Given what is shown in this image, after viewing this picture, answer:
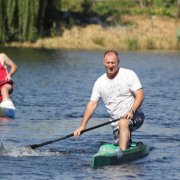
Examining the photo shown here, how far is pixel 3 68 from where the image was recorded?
816 inches

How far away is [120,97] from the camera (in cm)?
1470

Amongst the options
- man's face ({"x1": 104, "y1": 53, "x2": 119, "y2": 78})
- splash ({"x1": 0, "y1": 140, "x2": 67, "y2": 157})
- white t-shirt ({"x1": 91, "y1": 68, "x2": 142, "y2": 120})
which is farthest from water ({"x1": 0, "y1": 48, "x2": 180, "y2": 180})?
man's face ({"x1": 104, "y1": 53, "x2": 119, "y2": 78})

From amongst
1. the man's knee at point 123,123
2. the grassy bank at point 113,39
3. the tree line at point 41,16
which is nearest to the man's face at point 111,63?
the man's knee at point 123,123

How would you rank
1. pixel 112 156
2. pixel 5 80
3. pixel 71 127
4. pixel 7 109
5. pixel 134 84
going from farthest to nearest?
pixel 7 109 → pixel 5 80 → pixel 71 127 → pixel 134 84 → pixel 112 156

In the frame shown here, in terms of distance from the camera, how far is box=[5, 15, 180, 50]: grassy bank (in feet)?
181

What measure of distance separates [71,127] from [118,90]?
5.12m

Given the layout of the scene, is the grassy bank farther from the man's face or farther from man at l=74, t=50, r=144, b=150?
the man's face

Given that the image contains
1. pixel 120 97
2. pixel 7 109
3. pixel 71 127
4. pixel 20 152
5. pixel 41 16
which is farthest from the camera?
pixel 41 16

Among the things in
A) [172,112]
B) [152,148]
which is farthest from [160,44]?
[152,148]

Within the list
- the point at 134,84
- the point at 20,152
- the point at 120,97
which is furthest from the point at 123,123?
the point at 20,152

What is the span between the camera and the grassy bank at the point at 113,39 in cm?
5531

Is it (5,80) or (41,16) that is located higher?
(41,16)

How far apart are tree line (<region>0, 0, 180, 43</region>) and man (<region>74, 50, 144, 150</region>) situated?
36.4m

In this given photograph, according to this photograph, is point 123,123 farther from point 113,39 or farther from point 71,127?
point 113,39
